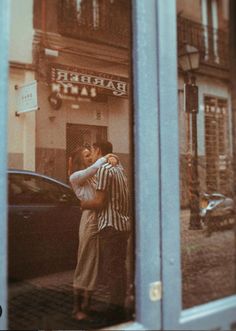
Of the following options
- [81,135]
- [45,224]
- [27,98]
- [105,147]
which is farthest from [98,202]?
[81,135]

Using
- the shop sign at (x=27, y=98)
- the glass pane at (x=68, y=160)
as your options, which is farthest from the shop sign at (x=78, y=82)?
the shop sign at (x=27, y=98)

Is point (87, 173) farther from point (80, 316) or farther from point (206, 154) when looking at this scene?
point (206, 154)

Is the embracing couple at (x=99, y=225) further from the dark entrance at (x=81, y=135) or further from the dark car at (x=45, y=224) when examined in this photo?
the dark entrance at (x=81, y=135)

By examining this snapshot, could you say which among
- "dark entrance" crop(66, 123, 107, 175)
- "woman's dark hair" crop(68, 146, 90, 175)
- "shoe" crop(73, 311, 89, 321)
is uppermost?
"dark entrance" crop(66, 123, 107, 175)

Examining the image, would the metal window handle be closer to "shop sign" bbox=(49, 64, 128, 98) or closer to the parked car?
the parked car

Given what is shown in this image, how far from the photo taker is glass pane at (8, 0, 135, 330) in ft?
14.7

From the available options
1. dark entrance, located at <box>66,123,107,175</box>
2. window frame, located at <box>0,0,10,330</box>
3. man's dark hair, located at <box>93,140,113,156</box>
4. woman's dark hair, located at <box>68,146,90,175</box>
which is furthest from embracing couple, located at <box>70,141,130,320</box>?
window frame, located at <box>0,0,10,330</box>

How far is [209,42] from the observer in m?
2.84

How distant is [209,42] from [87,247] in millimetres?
2581

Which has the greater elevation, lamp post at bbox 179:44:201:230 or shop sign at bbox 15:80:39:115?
shop sign at bbox 15:80:39:115

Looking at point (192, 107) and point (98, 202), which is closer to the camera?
point (192, 107)

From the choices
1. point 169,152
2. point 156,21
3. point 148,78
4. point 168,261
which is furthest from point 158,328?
point 156,21

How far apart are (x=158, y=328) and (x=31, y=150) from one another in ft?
16.4

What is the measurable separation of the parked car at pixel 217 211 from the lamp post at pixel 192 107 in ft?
0.31
